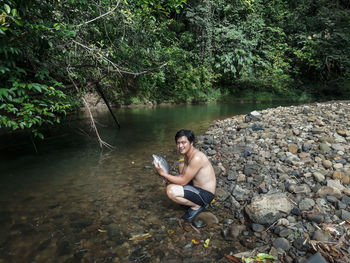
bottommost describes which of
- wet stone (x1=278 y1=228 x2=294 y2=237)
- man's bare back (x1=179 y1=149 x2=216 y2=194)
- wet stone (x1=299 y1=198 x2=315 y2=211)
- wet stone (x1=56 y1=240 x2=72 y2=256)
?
wet stone (x1=56 y1=240 x2=72 y2=256)

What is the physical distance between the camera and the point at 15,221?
10.6 feet

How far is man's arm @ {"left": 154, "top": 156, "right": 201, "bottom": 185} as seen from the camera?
3.00 m

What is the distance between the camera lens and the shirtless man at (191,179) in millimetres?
3012

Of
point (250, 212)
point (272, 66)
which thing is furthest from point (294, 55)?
point (250, 212)

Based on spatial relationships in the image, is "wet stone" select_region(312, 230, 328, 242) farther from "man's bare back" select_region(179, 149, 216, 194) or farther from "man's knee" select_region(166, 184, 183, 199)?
"man's knee" select_region(166, 184, 183, 199)

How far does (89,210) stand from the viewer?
3.55 meters

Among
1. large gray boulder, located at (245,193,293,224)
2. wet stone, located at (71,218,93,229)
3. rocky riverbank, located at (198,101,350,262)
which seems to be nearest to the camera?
rocky riverbank, located at (198,101,350,262)

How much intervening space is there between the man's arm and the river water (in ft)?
2.05

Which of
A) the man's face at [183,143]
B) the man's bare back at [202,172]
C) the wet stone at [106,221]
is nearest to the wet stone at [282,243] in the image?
the man's bare back at [202,172]

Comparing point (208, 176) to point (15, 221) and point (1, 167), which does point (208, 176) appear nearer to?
point (15, 221)

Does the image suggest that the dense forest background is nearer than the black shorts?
No

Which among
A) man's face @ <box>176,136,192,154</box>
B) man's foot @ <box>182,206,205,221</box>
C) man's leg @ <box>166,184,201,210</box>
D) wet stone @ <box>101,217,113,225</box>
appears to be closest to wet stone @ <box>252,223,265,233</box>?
man's foot @ <box>182,206,205,221</box>

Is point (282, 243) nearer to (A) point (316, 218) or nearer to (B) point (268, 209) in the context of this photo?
(B) point (268, 209)

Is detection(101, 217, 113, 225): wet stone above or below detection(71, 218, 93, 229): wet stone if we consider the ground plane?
below
